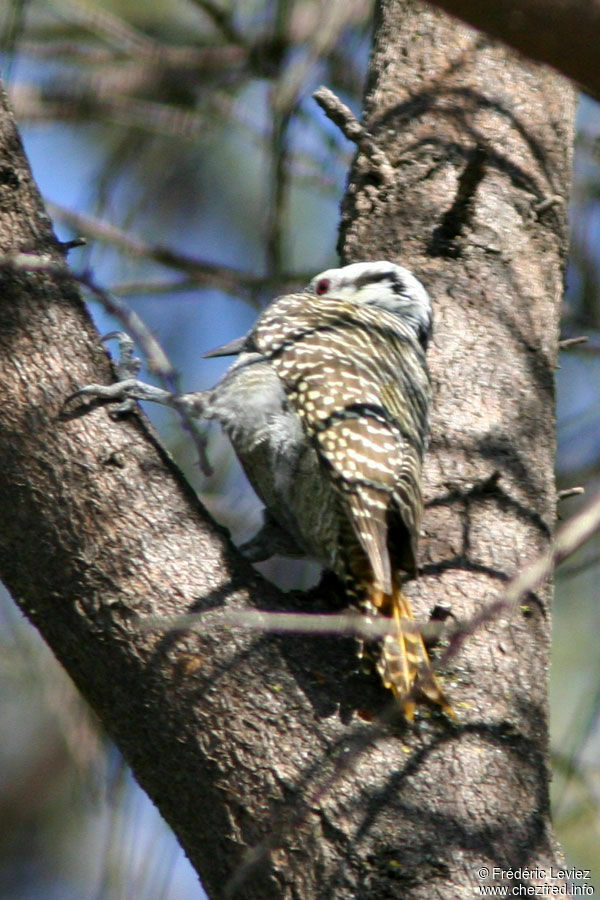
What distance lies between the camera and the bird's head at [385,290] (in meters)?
3.35

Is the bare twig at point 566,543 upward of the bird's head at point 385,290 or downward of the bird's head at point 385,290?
upward

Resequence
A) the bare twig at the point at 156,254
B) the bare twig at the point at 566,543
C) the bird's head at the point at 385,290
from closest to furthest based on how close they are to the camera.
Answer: the bare twig at the point at 566,543, the bird's head at the point at 385,290, the bare twig at the point at 156,254

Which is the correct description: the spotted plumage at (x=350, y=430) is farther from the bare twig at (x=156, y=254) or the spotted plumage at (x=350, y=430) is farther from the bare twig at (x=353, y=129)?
the bare twig at (x=156, y=254)

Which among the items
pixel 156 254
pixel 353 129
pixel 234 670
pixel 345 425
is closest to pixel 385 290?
pixel 353 129

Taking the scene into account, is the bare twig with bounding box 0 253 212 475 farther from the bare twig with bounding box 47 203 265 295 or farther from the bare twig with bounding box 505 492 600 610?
the bare twig with bounding box 47 203 265 295

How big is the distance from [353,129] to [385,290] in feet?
1.67

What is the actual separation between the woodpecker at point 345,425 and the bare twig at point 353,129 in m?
0.31

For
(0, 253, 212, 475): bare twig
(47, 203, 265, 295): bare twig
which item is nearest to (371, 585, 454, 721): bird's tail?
(0, 253, 212, 475): bare twig

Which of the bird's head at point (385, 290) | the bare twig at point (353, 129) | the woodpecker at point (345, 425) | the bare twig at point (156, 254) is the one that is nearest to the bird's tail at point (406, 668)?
the woodpecker at point (345, 425)

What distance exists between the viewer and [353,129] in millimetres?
3295

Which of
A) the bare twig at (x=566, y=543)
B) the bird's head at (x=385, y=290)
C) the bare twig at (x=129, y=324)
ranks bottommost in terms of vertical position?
the bird's head at (x=385, y=290)

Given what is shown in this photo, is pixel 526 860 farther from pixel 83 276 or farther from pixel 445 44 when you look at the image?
pixel 445 44

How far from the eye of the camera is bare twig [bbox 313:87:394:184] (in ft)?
10.4

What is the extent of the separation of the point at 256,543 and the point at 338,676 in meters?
1.07
